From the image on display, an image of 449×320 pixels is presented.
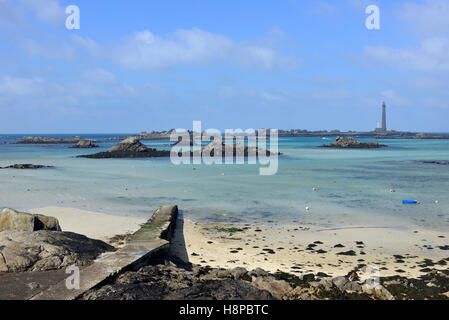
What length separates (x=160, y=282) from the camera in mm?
6852

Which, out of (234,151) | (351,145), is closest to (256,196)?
(234,151)

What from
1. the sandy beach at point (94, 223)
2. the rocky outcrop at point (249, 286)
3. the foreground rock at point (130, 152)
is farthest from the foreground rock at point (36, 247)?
the foreground rock at point (130, 152)

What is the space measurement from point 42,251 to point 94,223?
17.4 feet

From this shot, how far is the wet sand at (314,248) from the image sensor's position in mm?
8859

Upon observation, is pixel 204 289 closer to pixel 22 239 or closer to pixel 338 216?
pixel 22 239

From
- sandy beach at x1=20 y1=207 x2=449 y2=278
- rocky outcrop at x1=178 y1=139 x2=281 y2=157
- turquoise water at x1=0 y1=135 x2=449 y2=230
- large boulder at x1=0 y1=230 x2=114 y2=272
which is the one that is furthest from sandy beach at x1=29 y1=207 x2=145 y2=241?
rocky outcrop at x1=178 y1=139 x2=281 y2=157

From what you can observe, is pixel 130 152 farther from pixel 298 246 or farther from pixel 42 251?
pixel 42 251

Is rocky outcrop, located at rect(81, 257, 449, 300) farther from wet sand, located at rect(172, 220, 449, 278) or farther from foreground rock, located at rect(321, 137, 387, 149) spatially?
foreground rock, located at rect(321, 137, 387, 149)

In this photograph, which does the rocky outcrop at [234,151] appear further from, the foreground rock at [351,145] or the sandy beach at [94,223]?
the sandy beach at [94,223]

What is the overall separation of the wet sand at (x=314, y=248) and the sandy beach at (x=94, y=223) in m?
1.75

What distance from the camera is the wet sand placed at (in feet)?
29.1

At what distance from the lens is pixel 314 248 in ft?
33.8
